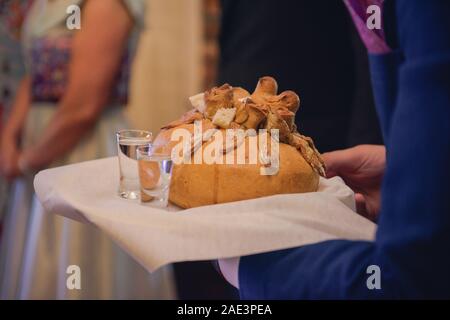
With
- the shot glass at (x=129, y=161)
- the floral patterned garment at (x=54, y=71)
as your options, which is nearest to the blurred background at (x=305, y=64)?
the shot glass at (x=129, y=161)

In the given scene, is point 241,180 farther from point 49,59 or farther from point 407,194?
point 49,59

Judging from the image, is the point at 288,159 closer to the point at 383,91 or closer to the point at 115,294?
the point at 383,91

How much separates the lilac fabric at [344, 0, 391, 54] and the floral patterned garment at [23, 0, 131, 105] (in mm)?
628

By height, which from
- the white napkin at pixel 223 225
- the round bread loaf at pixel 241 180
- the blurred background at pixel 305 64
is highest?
the blurred background at pixel 305 64

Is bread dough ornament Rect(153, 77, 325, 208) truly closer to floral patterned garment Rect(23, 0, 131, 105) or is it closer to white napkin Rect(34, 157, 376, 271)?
white napkin Rect(34, 157, 376, 271)

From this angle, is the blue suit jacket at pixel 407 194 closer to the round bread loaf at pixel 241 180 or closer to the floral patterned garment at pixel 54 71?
the round bread loaf at pixel 241 180

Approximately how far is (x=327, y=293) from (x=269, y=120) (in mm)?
153

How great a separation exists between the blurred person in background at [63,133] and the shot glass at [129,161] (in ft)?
1.35

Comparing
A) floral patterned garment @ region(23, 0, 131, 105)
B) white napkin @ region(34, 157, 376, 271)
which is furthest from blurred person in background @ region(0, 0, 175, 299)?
white napkin @ region(34, 157, 376, 271)

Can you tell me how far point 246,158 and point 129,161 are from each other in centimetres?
13

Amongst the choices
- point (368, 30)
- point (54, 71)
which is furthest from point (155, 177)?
point (54, 71)

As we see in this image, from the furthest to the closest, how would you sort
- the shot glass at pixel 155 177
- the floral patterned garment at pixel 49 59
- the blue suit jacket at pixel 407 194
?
the floral patterned garment at pixel 49 59, the shot glass at pixel 155 177, the blue suit jacket at pixel 407 194

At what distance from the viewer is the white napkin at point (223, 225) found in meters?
0.48

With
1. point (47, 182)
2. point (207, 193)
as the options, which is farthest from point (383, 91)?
point (47, 182)
